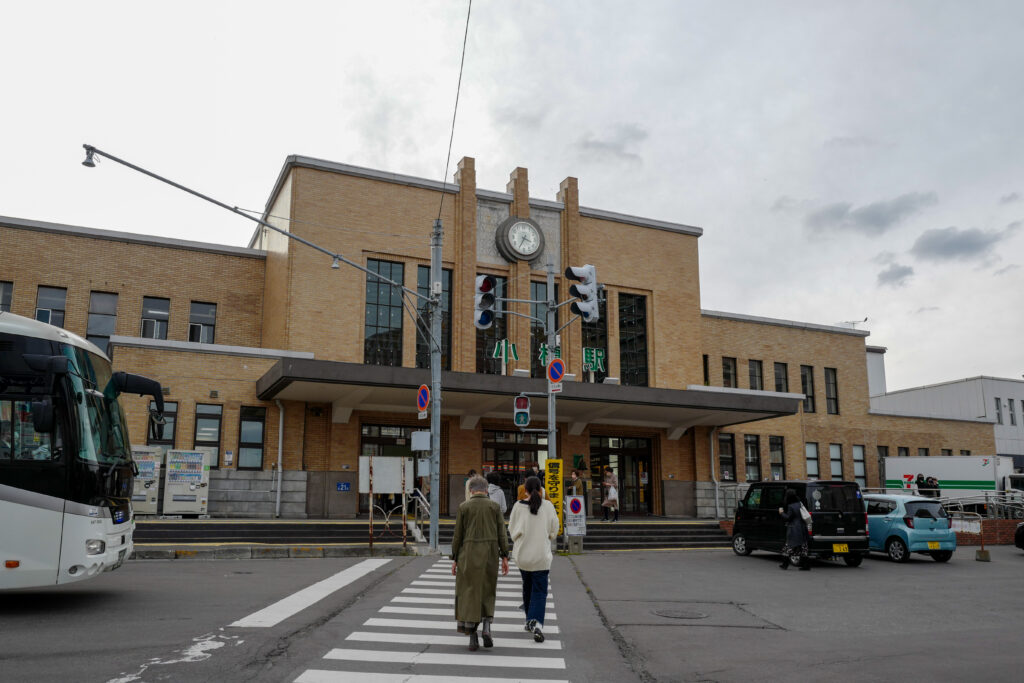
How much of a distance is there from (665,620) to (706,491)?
2116 centimetres

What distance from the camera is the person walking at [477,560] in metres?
8.02

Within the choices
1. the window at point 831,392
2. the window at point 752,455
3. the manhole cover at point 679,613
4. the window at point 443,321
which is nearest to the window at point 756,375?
the window at point 752,455

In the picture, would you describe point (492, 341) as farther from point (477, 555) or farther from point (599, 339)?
point (477, 555)

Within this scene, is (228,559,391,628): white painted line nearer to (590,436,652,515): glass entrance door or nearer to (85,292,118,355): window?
(590,436,652,515): glass entrance door

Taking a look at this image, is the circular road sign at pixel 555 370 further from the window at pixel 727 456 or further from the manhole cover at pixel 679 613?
the window at pixel 727 456

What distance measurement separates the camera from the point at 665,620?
10.2 metres

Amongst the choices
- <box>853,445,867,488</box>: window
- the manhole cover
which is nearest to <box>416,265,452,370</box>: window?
the manhole cover

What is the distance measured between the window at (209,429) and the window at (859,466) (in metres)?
26.6

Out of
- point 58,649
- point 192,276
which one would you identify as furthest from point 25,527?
point 192,276

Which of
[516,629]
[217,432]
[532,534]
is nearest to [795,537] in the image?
[516,629]

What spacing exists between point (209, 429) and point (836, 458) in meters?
25.8

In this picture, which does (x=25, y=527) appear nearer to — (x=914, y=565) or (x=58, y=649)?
A: (x=58, y=649)

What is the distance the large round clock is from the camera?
2898 cm

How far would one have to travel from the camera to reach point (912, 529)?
61.3ft
